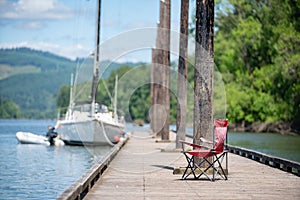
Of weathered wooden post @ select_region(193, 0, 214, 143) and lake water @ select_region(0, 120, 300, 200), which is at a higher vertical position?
weathered wooden post @ select_region(193, 0, 214, 143)

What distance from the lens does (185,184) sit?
447 inches

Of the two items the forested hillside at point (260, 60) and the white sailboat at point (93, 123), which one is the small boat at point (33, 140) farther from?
the forested hillside at point (260, 60)

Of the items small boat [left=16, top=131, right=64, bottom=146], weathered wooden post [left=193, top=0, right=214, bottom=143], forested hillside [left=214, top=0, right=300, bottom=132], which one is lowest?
small boat [left=16, top=131, right=64, bottom=146]

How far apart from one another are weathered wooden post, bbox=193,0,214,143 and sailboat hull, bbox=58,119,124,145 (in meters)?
19.2

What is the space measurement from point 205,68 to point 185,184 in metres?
2.51

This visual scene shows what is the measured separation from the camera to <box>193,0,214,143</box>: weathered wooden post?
12.7 meters

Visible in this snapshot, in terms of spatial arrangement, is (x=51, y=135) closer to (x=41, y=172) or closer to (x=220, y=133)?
(x=41, y=172)

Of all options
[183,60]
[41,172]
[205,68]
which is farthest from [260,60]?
[205,68]

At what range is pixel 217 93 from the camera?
5703 centimetres

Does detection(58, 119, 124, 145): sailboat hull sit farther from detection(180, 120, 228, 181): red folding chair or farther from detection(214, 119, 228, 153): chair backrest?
detection(214, 119, 228, 153): chair backrest

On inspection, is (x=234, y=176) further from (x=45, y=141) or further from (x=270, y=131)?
(x=270, y=131)

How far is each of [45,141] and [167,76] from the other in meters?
12.8

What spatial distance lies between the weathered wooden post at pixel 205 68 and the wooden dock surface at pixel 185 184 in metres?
1.09

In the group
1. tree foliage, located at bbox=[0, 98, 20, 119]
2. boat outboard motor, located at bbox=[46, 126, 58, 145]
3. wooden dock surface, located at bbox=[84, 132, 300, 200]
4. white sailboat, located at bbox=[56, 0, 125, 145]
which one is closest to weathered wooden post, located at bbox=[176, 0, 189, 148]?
wooden dock surface, located at bbox=[84, 132, 300, 200]
